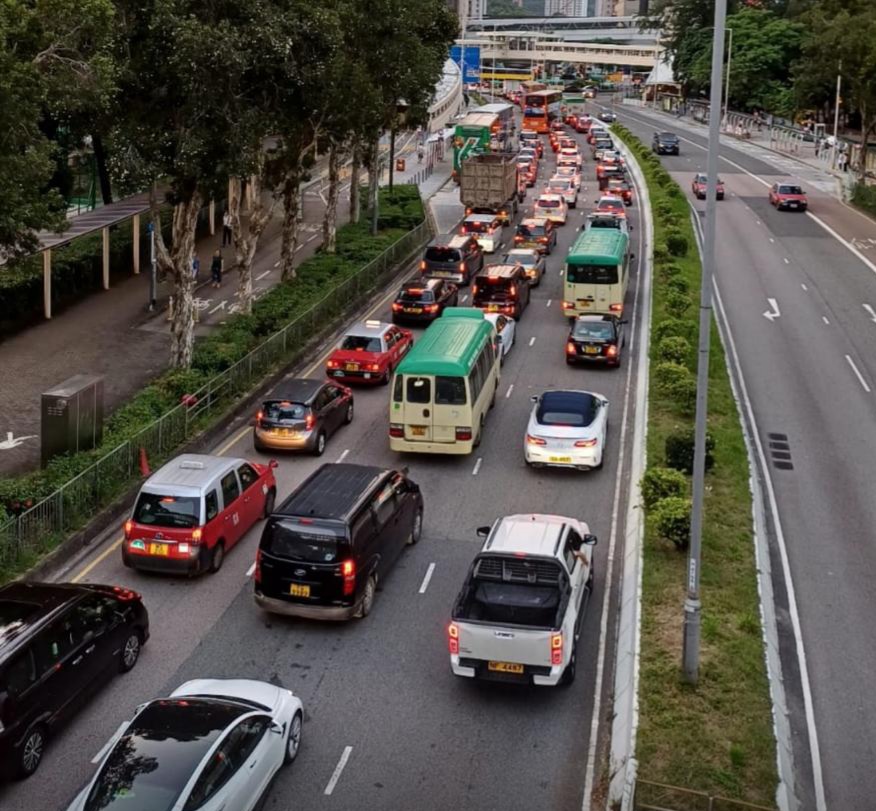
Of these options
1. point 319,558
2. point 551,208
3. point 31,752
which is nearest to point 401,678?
point 319,558

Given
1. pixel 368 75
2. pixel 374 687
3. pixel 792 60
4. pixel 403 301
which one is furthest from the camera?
pixel 792 60

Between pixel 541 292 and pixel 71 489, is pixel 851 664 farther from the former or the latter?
pixel 541 292

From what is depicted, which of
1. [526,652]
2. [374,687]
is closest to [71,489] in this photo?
[374,687]

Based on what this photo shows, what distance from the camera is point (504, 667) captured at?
50.2 feet

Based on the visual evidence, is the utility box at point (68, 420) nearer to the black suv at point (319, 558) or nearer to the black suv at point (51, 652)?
the black suv at point (319, 558)

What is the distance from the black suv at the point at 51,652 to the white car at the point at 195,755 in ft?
5.78

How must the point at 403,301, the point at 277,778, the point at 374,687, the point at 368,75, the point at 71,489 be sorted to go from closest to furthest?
the point at 277,778 → the point at 374,687 → the point at 71,489 → the point at 403,301 → the point at 368,75

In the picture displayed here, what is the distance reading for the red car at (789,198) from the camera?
64.4m

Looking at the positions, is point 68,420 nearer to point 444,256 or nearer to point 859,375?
point 859,375

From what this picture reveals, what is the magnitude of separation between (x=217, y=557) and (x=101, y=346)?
1748 cm

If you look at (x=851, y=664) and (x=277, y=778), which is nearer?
(x=277, y=778)

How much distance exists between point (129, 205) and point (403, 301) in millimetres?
13595

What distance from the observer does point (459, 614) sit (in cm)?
1567

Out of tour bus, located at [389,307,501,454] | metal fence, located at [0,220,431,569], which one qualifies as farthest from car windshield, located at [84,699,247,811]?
tour bus, located at [389,307,501,454]
